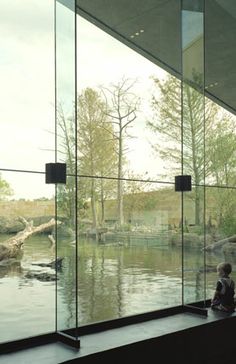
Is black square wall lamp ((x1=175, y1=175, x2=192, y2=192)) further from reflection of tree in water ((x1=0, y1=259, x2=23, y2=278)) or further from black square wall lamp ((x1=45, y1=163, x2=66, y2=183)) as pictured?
reflection of tree in water ((x1=0, y1=259, x2=23, y2=278))

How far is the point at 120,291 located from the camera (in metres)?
4.34

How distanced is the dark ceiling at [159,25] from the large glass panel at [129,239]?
194 centimetres

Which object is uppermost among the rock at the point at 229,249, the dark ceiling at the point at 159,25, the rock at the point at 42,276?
the dark ceiling at the point at 159,25

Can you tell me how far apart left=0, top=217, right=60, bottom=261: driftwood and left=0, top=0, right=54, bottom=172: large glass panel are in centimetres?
59

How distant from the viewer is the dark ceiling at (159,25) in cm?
539

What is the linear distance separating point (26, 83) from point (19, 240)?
182 centimetres

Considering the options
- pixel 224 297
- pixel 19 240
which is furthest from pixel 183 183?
pixel 19 240

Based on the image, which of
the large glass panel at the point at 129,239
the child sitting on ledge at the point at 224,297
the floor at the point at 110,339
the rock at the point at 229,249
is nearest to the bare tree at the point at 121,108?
the large glass panel at the point at 129,239

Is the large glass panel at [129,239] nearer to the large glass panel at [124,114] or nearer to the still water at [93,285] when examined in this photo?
the still water at [93,285]

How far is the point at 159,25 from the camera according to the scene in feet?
19.0

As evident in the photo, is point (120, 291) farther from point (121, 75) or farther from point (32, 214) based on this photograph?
point (121, 75)

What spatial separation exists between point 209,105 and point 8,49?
18.7 ft

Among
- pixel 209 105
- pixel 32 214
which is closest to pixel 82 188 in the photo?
pixel 32 214

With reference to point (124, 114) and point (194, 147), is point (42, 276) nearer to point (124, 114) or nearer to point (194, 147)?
point (194, 147)
